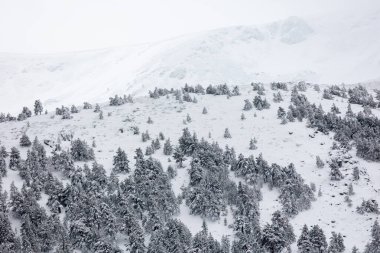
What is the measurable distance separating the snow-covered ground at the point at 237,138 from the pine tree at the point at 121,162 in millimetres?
2144

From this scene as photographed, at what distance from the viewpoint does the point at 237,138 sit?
3593 inches

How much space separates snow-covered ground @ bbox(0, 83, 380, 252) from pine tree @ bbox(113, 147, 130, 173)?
2144mm

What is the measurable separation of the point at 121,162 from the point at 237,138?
1021 inches

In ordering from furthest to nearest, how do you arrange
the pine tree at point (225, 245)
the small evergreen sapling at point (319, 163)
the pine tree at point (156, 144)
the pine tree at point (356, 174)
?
1. the pine tree at point (156, 144)
2. the small evergreen sapling at point (319, 163)
3. the pine tree at point (356, 174)
4. the pine tree at point (225, 245)

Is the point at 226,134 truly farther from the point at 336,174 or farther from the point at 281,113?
the point at 336,174

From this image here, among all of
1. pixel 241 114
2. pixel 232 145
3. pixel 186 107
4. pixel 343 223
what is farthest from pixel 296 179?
pixel 186 107

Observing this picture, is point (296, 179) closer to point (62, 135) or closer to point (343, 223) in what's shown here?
point (343, 223)

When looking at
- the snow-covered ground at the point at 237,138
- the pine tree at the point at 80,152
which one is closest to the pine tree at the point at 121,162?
the snow-covered ground at the point at 237,138

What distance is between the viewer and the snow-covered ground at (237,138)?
69.1 metres

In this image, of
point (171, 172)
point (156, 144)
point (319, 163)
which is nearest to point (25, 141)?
point (156, 144)

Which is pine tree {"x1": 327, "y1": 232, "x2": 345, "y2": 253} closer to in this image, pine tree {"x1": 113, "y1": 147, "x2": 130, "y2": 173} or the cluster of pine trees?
the cluster of pine trees

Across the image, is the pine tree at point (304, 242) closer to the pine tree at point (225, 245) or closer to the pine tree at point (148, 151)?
the pine tree at point (225, 245)

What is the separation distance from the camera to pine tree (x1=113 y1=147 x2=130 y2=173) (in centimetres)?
7762

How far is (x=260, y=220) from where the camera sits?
6875cm
